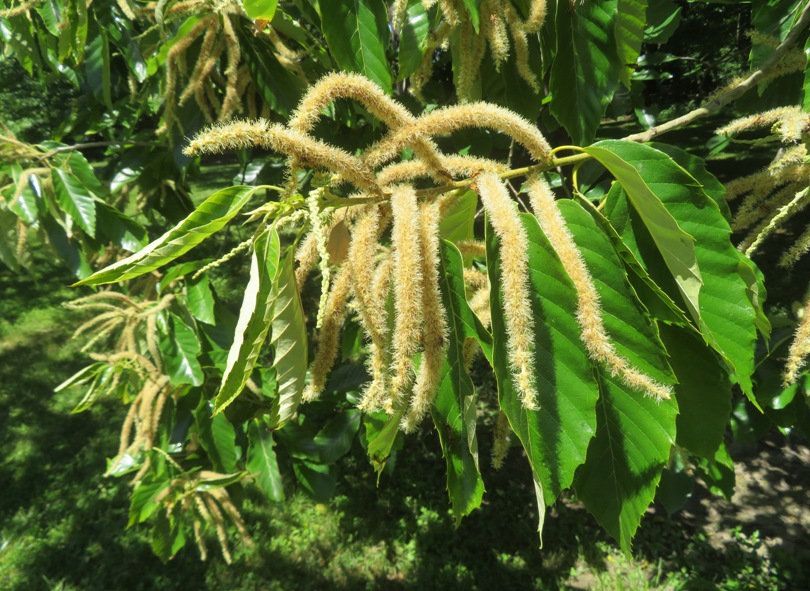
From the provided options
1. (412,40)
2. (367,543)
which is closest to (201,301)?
(412,40)

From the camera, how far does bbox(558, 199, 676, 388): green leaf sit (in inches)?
32.3

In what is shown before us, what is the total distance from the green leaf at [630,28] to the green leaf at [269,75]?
112 cm

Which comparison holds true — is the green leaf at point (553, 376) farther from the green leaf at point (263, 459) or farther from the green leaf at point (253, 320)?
the green leaf at point (263, 459)

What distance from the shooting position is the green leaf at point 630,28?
52.7 inches

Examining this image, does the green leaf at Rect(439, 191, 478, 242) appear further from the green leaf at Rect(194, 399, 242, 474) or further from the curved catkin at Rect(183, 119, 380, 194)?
the green leaf at Rect(194, 399, 242, 474)

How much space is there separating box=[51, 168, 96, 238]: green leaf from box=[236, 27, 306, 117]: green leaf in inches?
32.6

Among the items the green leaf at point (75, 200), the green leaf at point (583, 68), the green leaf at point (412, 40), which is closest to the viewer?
the green leaf at point (583, 68)

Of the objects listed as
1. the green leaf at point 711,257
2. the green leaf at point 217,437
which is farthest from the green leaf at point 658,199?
the green leaf at point 217,437

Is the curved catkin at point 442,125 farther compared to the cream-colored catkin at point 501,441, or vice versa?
the cream-colored catkin at point 501,441

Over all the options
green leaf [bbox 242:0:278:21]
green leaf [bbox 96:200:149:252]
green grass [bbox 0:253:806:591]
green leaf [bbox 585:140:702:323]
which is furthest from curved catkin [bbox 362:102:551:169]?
green grass [bbox 0:253:806:591]

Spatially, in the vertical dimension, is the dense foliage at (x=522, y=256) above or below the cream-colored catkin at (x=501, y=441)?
above

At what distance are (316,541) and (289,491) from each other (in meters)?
0.42

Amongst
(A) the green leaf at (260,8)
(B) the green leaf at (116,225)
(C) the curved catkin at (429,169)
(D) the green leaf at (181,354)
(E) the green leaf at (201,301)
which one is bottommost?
(D) the green leaf at (181,354)

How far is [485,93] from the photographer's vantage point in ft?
5.64
